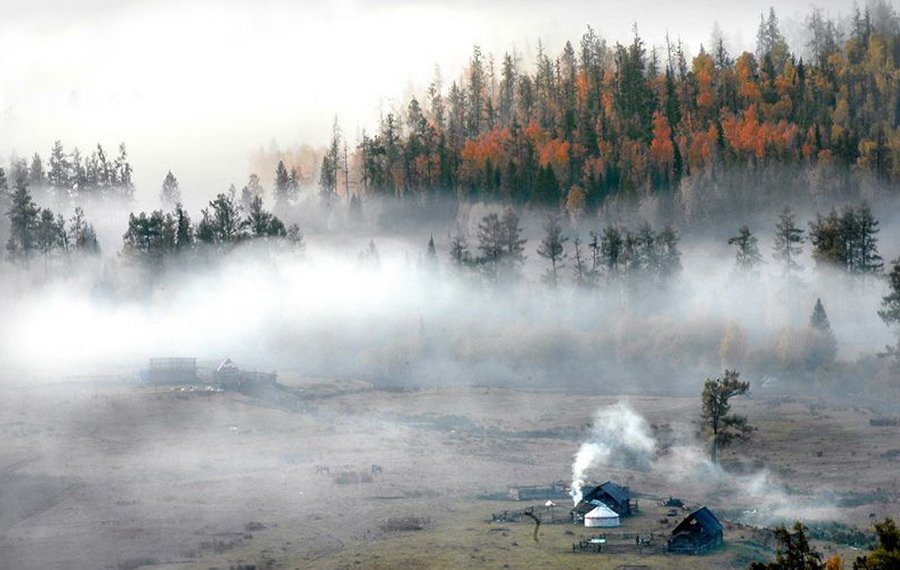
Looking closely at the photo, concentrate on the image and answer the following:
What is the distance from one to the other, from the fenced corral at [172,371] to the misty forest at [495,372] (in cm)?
27

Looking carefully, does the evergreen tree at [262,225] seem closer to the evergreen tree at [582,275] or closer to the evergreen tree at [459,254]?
the evergreen tree at [459,254]

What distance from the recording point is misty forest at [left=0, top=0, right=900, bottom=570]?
83562mm

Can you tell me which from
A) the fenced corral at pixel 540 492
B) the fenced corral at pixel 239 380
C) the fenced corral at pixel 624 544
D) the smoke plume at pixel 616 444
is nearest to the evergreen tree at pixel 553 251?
the smoke plume at pixel 616 444

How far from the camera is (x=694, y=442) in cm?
10862

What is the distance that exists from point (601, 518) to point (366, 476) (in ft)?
68.0

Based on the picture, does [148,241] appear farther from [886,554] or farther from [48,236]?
[886,554]

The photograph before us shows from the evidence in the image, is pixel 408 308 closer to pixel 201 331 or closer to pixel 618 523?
pixel 201 331

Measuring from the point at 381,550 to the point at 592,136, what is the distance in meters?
129

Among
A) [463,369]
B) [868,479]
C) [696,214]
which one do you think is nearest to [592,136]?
[696,214]

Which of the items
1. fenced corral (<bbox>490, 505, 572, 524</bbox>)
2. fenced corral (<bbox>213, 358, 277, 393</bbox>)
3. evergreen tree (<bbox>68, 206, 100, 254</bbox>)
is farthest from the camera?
evergreen tree (<bbox>68, 206, 100, 254</bbox>)

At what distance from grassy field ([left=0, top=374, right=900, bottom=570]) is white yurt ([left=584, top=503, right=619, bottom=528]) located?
1.35 metres

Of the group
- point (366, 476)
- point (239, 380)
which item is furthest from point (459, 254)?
point (366, 476)

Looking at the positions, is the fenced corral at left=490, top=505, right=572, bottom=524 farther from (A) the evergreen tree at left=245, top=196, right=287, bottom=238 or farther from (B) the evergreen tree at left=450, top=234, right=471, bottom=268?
(A) the evergreen tree at left=245, top=196, right=287, bottom=238

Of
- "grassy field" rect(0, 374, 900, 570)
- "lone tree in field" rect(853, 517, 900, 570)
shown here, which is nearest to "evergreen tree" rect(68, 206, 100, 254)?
"grassy field" rect(0, 374, 900, 570)
